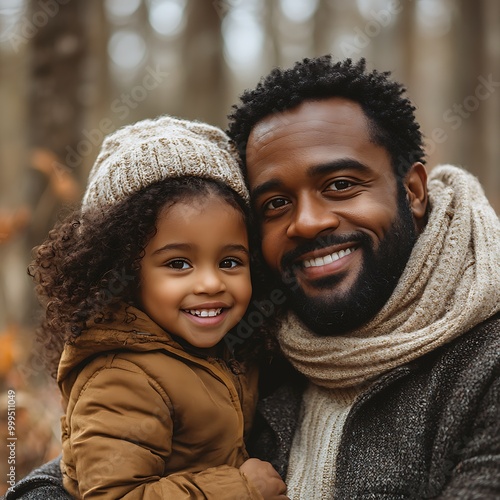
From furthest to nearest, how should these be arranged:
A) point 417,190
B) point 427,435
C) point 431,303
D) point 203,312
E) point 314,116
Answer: point 417,190, point 314,116, point 203,312, point 431,303, point 427,435

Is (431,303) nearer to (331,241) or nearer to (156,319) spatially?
(331,241)

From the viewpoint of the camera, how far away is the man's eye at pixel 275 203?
2.53 metres

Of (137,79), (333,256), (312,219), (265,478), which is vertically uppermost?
(137,79)

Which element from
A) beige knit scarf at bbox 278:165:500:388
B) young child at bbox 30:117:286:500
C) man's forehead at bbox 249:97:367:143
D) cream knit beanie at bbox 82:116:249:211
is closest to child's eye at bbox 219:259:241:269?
young child at bbox 30:117:286:500

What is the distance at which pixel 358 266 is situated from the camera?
2404 mm

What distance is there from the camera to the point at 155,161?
7.62 ft

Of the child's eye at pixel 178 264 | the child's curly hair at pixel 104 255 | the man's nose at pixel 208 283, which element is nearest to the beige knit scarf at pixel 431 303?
the man's nose at pixel 208 283

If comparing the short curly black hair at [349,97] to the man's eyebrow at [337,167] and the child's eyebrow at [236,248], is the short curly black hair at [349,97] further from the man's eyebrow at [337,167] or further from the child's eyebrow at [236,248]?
the child's eyebrow at [236,248]

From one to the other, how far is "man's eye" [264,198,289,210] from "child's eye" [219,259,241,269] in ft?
0.87

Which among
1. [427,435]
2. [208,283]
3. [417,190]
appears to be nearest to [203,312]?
[208,283]

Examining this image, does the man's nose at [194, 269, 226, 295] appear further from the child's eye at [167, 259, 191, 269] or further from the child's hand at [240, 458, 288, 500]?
the child's hand at [240, 458, 288, 500]

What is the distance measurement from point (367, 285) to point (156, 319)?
2.44ft

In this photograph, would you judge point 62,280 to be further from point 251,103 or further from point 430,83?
point 430,83

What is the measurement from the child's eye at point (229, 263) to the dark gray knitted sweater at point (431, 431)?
64 centimetres
